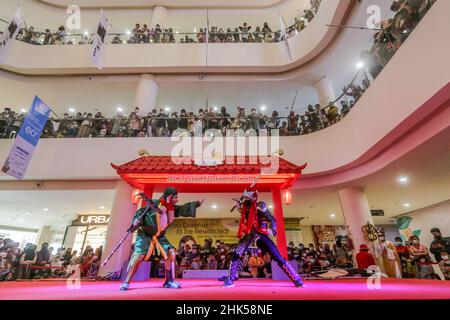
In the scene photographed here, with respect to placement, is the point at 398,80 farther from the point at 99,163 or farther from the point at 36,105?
the point at 36,105

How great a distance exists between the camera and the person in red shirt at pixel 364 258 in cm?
646

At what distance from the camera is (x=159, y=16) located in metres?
12.4

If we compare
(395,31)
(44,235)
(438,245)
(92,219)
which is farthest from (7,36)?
(438,245)

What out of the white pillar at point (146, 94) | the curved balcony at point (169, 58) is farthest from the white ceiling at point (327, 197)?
the curved balcony at point (169, 58)

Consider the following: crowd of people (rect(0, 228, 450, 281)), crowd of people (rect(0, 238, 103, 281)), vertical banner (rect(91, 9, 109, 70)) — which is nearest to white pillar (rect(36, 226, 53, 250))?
crowd of people (rect(0, 228, 450, 281))

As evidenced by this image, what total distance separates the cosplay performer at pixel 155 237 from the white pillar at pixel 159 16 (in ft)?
37.3

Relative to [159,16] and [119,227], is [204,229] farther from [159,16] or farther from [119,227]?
[159,16]

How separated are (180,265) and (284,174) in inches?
194

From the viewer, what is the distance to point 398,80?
4.92 metres

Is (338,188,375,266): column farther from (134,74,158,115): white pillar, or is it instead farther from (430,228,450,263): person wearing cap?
(134,74,158,115): white pillar

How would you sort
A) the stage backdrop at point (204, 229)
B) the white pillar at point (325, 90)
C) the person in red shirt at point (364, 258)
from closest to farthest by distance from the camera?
1. the person in red shirt at point (364, 258)
2. the white pillar at point (325, 90)
3. the stage backdrop at point (204, 229)

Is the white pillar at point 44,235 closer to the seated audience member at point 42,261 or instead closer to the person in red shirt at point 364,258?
the seated audience member at point 42,261

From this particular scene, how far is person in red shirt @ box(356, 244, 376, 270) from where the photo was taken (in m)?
6.46

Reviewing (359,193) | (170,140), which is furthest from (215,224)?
(359,193)
